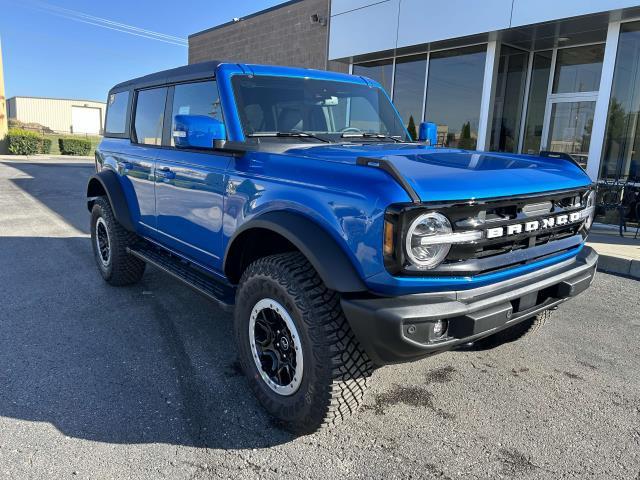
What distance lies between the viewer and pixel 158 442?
2514 mm

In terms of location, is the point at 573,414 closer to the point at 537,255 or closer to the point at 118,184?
the point at 537,255

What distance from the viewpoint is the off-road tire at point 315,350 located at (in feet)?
7.70

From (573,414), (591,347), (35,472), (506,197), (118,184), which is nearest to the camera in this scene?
(35,472)

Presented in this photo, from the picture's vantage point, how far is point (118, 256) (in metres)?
4.71

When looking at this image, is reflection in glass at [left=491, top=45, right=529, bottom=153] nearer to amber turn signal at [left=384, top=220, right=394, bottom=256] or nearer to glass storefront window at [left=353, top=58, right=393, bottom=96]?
glass storefront window at [left=353, top=58, right=393, bottom=96]

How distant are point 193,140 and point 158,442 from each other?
5.75 ft

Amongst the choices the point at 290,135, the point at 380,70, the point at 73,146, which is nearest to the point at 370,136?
the point at 290,135

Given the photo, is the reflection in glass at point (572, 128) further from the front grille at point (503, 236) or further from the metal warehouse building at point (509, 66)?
the front grille at point (503, 236)

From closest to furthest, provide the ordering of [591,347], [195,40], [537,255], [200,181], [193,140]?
[537,255]
[193,140]
[200,181]
[591,347]
[195,40]

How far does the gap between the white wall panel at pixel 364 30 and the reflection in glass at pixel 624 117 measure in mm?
4676

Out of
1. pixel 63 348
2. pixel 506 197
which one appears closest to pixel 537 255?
pixel 506 197

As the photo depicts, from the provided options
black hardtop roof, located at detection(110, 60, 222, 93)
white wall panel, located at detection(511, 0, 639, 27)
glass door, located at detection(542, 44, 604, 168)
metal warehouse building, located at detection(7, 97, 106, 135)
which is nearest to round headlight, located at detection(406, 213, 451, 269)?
black hardtop roof, located at detection(110, 60, 222, 93)

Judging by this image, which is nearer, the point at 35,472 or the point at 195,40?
the point at 35,472

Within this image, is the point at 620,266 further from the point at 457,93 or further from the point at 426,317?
the point at 457,93
